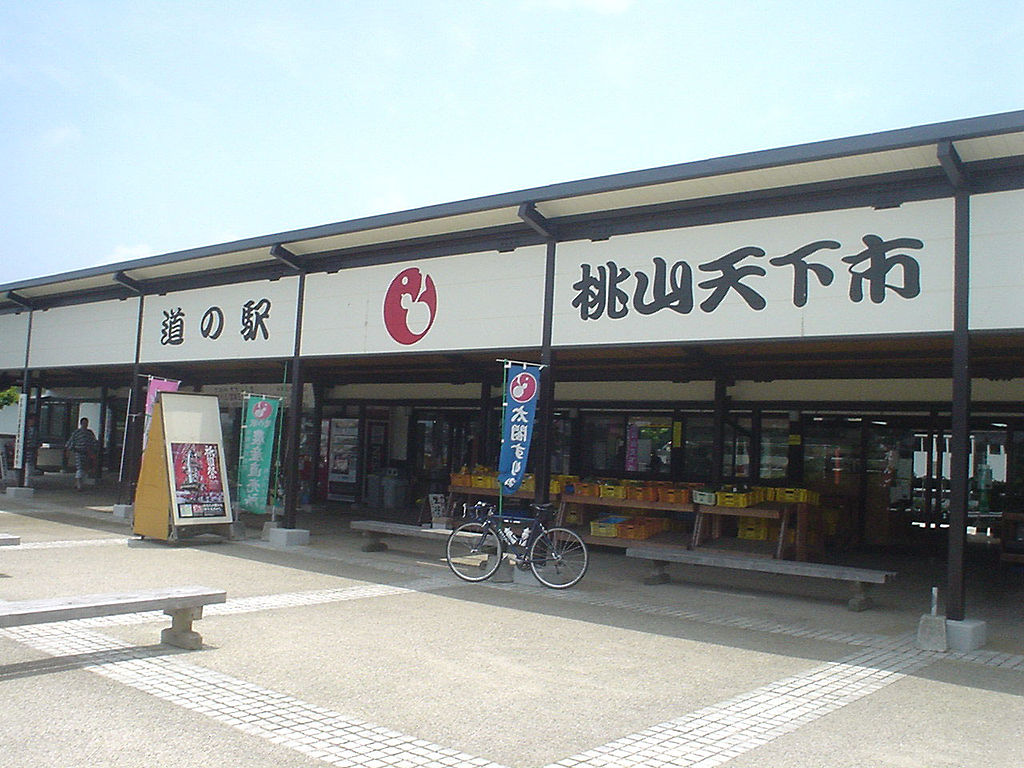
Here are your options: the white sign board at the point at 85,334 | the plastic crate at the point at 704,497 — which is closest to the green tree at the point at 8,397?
the white sign board at the point at 85,334

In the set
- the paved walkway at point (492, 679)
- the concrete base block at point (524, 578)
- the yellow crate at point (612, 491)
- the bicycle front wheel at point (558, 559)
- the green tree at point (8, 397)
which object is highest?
the green tree at point (8, 397)

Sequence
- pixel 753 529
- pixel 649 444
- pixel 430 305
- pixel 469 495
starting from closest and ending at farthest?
pixel 430 305 < pixel 753 529 < pixel 469 495 < pixel 649 444

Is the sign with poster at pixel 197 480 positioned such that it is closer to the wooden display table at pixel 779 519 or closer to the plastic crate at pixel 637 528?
the plastic crate at pixel 637 528

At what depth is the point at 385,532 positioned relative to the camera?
1152cm

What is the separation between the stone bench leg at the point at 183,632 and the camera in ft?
19.9

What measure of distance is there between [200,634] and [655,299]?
5.12 metres

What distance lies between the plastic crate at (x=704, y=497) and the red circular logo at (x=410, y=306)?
3936 mm

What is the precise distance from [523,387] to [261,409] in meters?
4.91

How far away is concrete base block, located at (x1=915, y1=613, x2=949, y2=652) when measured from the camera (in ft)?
22.9

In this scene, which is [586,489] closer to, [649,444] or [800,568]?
[649,444]

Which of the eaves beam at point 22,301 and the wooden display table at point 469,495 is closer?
the wooden display table at point 469,495

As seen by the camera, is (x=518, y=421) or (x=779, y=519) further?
(x=779, y=519)

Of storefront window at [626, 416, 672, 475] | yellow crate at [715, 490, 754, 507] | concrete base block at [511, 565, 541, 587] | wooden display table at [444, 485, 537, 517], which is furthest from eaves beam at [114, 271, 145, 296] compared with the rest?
yellow crate at [715, 490, 754, 507]

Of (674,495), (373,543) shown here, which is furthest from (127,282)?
(674,495)
